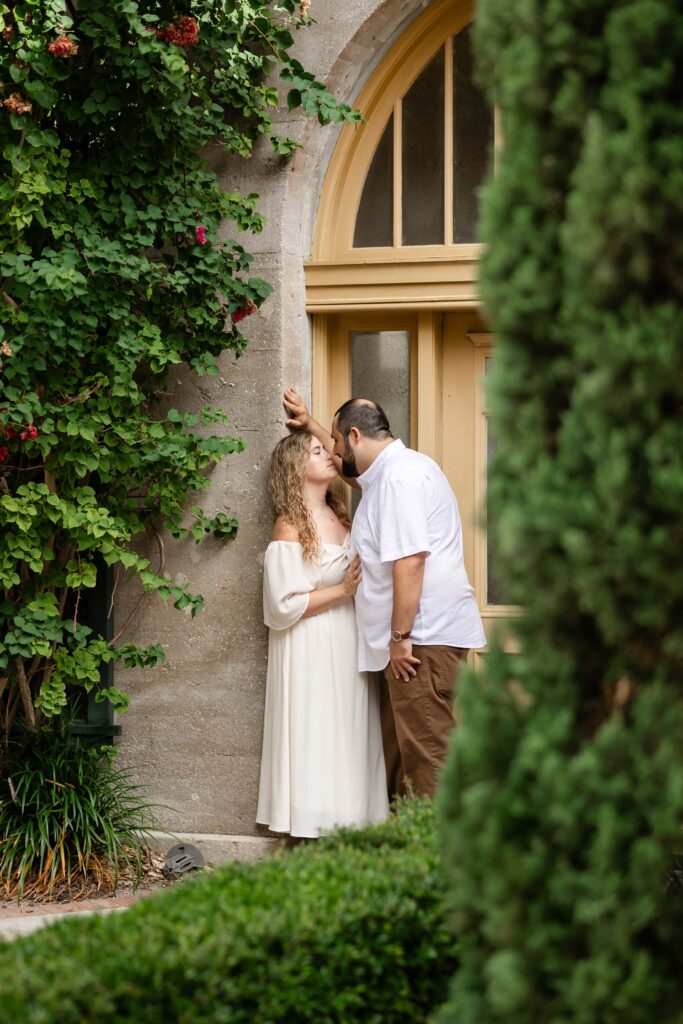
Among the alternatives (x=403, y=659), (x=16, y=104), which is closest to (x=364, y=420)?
(x=403, y=659)

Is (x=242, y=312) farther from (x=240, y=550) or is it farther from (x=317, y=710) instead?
(x=317, y=710)

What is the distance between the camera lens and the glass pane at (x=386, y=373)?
5695 mm

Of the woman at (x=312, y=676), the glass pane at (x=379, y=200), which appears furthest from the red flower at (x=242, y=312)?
the glass pane at (x=379, y=200)

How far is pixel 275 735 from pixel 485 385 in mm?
3334

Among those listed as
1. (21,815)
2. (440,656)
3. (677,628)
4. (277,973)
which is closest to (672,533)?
(677,628)

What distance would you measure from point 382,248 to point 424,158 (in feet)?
1.46

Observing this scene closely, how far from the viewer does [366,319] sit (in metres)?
5.73

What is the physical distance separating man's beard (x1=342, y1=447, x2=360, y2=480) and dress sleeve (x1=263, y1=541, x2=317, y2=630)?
0.39m

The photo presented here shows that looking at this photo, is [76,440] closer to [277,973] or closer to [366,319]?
[366,319]

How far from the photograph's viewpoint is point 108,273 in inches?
198

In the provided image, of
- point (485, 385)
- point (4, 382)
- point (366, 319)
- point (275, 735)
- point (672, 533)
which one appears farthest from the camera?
point (366, 319)

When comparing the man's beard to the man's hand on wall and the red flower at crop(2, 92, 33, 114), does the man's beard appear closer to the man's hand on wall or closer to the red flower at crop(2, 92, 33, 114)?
the man's hand on wall

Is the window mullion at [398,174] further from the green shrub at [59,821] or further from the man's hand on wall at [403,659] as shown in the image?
the green shrub at [59,821]

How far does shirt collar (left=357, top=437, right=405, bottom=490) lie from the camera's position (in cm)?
514
